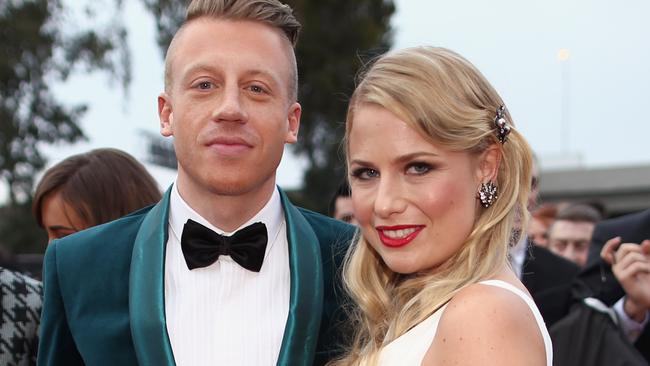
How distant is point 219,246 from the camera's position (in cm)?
291

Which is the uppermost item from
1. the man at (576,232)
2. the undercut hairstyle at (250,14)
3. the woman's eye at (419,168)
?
the undercut hairstyle at (250,14)

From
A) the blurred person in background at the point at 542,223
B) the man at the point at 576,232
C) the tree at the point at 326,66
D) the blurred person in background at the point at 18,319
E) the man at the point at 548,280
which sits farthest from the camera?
the tree at the point at 326,66

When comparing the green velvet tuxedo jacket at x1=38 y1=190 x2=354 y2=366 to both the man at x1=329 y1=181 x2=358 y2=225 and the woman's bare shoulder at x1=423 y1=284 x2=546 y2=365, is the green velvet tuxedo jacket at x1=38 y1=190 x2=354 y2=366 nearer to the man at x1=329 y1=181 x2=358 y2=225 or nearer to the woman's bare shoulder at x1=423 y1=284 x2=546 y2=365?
the woman's bare shoulder at x1=423 y1=284 x2=546 y2=365

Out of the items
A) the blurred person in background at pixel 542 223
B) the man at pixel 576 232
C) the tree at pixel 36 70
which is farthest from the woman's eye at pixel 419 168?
the tree at pixel 36 70

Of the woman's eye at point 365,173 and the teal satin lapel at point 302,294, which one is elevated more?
the woman's eye at point 365,173

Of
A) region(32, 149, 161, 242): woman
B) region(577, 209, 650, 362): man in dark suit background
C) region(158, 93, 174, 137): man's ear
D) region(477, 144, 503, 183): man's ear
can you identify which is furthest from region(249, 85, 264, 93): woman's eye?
region(577, 209, 650, 362): man in dark suit background

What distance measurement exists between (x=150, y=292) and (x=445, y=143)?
3.46ft

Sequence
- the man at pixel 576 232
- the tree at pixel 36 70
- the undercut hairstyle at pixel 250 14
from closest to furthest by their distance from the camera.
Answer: the undercut hairstyle at pixel 250 14, the man at pixel 576 232, the tree at pixel 36 70

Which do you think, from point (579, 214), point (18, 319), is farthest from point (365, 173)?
point (579, 214)

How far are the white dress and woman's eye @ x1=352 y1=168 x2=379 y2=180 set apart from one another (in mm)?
462

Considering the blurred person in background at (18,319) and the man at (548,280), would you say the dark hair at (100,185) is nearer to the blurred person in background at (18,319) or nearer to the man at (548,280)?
the blurred person in background at (18,319)

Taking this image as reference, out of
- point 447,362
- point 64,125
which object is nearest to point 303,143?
point 64,125

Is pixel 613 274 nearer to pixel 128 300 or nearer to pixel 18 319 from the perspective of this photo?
pixel 128 300

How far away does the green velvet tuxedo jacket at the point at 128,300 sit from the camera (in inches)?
106
